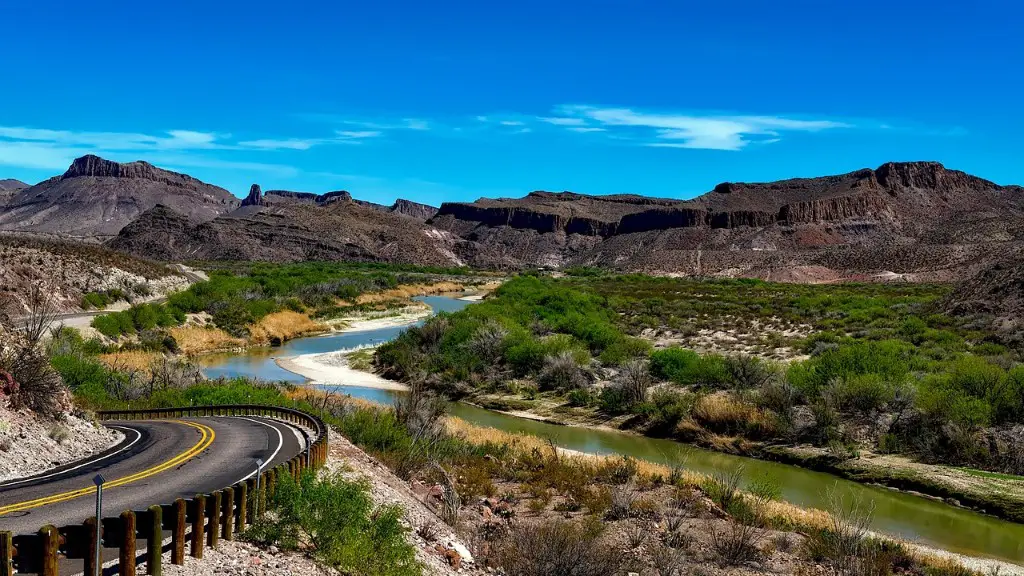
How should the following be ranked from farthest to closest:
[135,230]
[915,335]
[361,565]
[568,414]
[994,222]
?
[135,230], [994,222], [915,335], [568,414], [361,565]

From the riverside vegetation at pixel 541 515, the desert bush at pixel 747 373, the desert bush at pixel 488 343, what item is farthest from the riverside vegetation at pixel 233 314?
the desert bush at pixel 747 373

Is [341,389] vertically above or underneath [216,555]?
underneath

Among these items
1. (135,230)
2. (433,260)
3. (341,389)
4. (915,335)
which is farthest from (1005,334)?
(135,230)

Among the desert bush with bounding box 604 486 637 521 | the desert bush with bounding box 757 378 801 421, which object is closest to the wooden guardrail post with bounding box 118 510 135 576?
the desert bush with bounding box 604 486 637 521

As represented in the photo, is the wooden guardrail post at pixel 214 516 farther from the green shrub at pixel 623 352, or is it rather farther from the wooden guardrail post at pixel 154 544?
the green shrub at pixel 623 352

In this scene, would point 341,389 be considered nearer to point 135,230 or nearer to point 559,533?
point 559,533

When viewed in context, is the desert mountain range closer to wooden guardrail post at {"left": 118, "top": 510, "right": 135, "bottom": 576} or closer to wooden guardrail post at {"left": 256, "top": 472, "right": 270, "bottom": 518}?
wooden guardrail post at {"left": 256, "top": 472, "right": 270, "bottom": 518}
